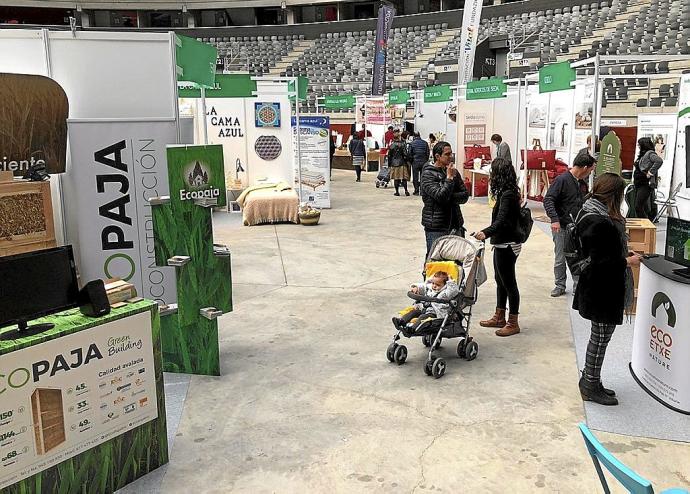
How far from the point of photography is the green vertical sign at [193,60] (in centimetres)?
523

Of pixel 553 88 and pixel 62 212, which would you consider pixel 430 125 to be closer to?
pixel 553 88

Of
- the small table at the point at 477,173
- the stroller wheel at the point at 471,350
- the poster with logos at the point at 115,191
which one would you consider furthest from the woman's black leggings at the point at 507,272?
the small table at the point at 477,173

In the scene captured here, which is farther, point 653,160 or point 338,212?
point 338,212

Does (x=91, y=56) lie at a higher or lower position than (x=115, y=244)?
higher

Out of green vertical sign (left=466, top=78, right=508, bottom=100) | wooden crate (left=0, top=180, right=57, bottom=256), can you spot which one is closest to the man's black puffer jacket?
wooden crate (left=0, top=180, right=57, bottom=256)

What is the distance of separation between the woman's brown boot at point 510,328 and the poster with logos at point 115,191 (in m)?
2.85

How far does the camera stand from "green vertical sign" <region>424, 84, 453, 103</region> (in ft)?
49.8

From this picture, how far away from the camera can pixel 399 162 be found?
14.8 metres

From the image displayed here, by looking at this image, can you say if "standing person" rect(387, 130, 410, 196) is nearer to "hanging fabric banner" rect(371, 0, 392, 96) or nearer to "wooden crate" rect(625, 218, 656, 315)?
"hanging fabric banner" rect(371, 0, 392, 96)

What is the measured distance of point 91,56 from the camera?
485cm

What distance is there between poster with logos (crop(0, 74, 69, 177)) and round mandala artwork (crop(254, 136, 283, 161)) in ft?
24.6

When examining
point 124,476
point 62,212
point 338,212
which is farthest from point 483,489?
point 338,212

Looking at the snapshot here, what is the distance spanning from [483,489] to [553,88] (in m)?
8.31

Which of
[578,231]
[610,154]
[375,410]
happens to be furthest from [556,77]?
[375,410]
